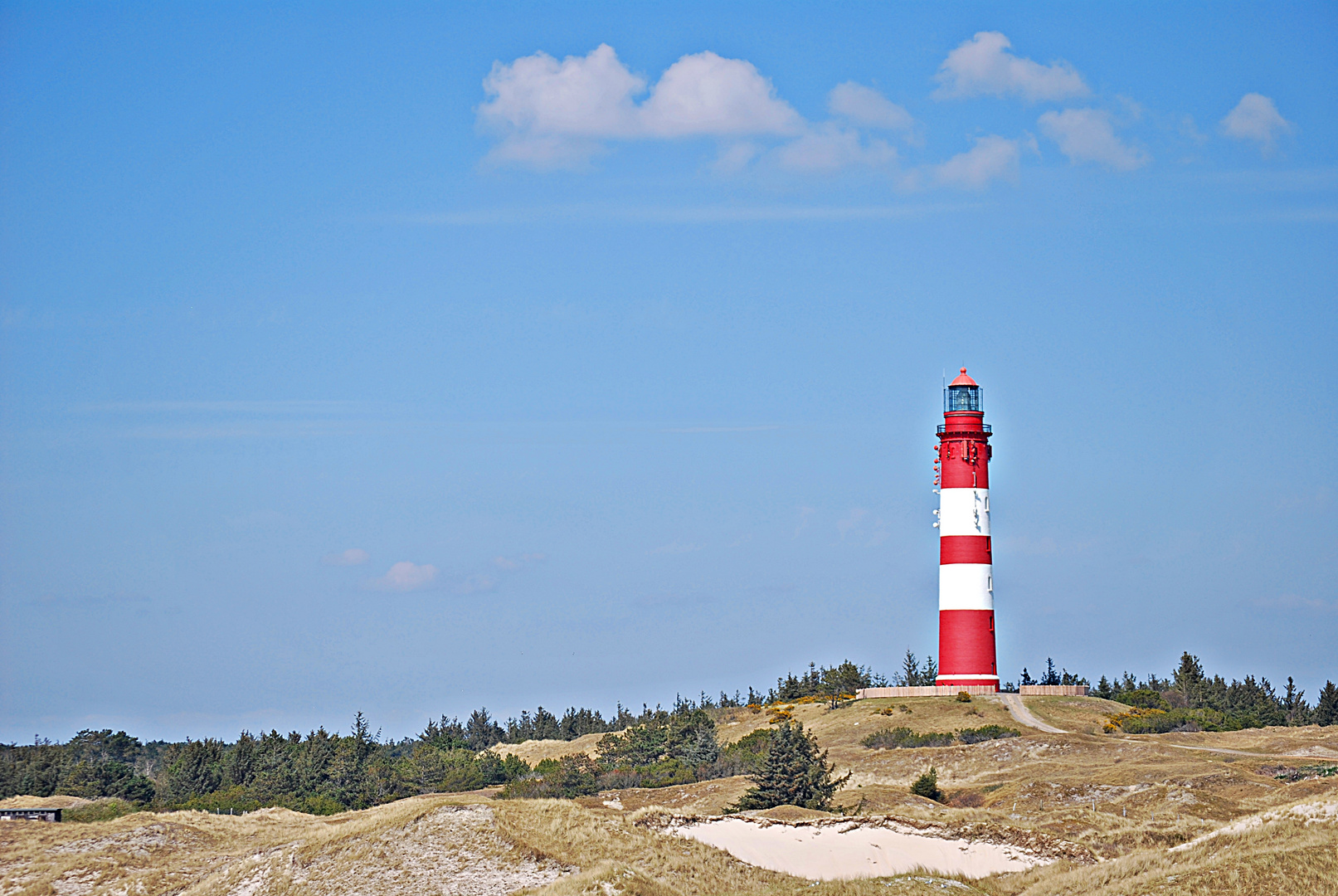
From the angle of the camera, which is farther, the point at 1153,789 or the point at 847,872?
the point at 1153,789

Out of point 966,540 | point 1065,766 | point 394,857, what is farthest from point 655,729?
point 394,857

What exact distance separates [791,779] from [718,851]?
44.3ft

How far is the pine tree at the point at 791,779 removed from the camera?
61.5m

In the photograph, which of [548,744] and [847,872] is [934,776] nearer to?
[847,872]

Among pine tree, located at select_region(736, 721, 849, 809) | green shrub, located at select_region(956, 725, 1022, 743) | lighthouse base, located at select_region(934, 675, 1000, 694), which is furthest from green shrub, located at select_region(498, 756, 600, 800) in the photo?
lighthouse base, located at select_region(934, 675, 1000, 694)

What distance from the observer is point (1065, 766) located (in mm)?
70375

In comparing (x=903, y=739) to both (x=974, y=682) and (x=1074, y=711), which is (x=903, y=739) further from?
(x=1074, y=711)

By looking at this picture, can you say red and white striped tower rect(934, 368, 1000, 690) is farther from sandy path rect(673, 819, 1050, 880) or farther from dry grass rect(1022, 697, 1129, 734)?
sandy path rect(673, 819, 1050, 880)

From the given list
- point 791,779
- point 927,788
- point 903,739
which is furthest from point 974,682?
point 791,779

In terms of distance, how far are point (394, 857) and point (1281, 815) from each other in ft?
92.6

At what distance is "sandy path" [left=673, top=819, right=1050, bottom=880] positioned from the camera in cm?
4909

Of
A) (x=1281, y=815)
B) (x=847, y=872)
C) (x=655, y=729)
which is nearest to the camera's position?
(x=1281, y=815)

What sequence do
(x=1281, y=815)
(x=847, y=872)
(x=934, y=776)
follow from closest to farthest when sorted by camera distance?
(x=1281, y=815) < (x=847, y=872) < (x=934, y=776)

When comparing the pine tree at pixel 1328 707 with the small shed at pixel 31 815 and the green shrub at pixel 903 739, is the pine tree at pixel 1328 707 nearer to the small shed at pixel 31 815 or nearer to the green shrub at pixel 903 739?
the green shrub at pixel 903 739
